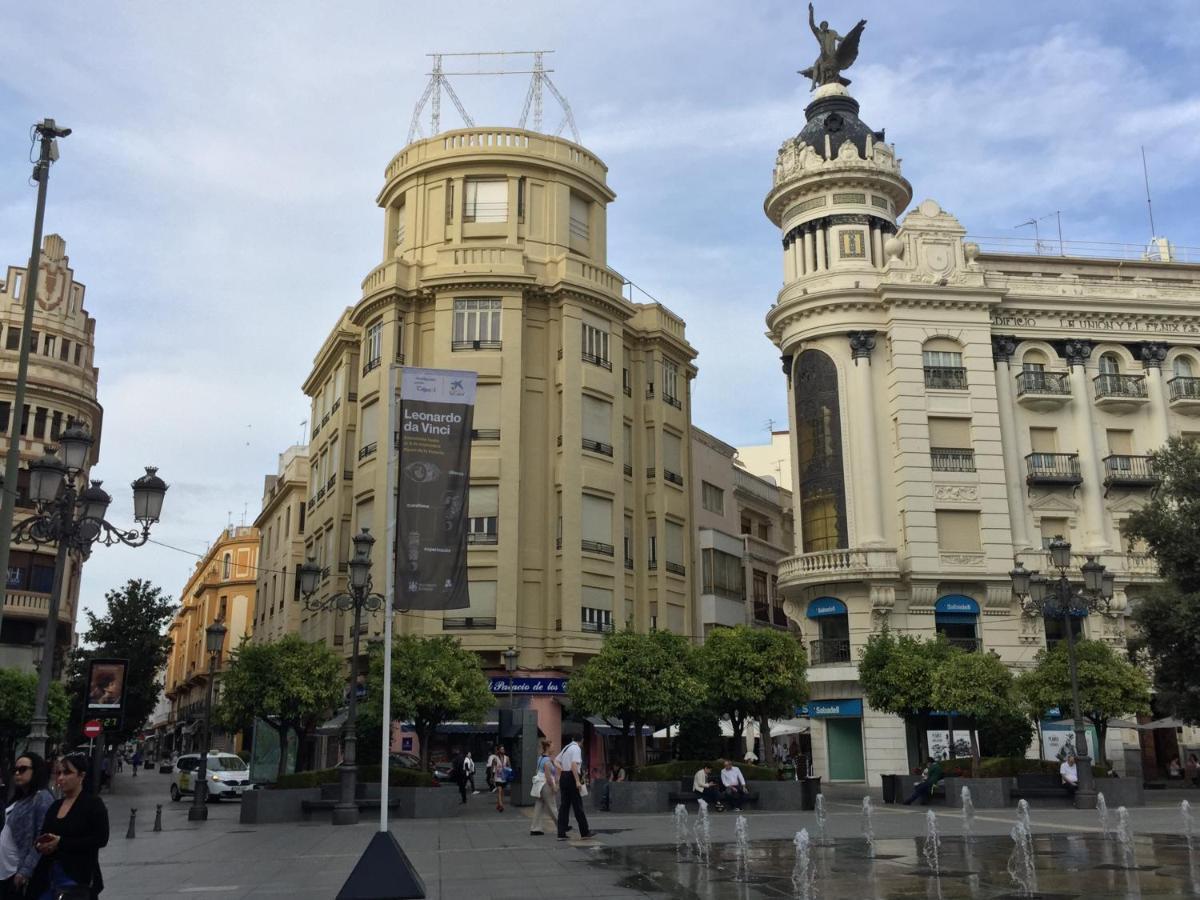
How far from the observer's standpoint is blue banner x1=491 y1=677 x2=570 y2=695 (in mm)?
36469

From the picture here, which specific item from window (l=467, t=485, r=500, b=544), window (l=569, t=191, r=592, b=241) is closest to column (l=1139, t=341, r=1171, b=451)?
window (l=569, t=191, r=592, b=241)

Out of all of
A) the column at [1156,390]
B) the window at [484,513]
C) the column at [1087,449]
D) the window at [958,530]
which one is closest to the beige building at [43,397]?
the window at [484,513]

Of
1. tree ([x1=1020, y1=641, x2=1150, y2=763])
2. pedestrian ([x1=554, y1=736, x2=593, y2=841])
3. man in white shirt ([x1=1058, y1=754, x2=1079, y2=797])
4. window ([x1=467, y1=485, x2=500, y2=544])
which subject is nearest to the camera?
pedestrian ([x1=554, y1=736, x2=593, y2=841])

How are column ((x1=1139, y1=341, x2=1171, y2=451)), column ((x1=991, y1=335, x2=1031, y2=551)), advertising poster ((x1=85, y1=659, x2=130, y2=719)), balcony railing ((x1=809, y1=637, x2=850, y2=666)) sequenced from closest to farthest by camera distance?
advertising poster ((x1=85, y1=659, x2=130, y2=719)) → balcony railing ((x1=809, y1=637, x2=850, y2=666)) → column ((x1=991, y1=335, x2=1031, y2=551)) → column ((x1=1139, y1=341, x2=1171, y2=451))

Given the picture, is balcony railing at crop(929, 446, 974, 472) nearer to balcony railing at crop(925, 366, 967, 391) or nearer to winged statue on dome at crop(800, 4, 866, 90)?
balcony railing at crop(925, 366, 967, 391)

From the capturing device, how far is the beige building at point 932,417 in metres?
38.4

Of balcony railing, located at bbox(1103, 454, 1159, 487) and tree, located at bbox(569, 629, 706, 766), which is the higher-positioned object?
balcony railing, located at bbox(1103, 454, 1159, 487)

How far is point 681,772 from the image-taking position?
85.6 ft

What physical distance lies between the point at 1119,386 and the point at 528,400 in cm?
2202

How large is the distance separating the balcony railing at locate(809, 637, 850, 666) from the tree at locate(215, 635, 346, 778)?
16.8 m

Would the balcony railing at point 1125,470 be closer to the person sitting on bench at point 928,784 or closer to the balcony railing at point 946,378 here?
the balcony railing at point 946,378

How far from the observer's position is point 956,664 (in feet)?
96.9

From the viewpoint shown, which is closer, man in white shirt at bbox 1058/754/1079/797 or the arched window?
man in white shirt at bbox 1058/754/1079/797

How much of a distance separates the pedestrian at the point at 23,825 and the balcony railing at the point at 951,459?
3492 centimetres
